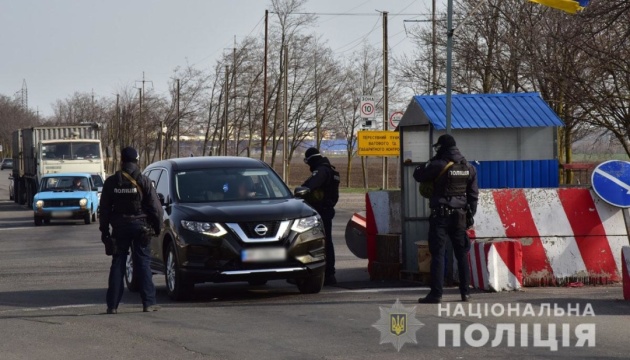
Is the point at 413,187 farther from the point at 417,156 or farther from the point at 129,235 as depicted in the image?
the point at 129,235

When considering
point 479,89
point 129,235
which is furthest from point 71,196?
point 129,235

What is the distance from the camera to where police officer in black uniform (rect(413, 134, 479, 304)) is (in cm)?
1177

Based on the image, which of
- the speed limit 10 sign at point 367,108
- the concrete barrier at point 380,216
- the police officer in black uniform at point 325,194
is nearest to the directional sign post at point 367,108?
the speed limit 10 sign at point 367,108

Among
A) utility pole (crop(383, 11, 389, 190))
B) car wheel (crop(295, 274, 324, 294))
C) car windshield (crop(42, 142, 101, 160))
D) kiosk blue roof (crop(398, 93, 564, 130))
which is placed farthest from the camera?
car windshield (crop(42, 142, 101, 160))

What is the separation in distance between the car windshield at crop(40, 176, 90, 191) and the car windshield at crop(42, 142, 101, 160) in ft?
18.6

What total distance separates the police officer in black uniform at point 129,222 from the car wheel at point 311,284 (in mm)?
2164

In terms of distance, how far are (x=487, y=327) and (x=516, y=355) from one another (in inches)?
58.1

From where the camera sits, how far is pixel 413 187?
14.4 metres

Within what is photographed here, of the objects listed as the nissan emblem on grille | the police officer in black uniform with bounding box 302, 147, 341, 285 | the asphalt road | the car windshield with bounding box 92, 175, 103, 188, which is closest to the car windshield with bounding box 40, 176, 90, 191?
the car windshield with bounding box 92, 175, 103, 188

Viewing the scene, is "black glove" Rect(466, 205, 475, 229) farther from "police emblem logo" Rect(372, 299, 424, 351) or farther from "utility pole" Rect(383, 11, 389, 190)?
"utility pole" Rect(383, 11, 389, 190)

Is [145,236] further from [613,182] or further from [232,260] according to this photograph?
[613,182]

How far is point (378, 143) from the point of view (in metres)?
34.7

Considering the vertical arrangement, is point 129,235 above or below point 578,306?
above

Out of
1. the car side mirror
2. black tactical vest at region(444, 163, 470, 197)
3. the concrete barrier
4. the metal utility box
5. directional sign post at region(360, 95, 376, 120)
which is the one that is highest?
directional sign post at region(360, 95, 376, 120)
